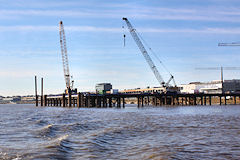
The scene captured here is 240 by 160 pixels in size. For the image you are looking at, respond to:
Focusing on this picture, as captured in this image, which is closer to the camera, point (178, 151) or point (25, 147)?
point (178, 151)

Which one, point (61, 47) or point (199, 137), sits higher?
point (61, 47)

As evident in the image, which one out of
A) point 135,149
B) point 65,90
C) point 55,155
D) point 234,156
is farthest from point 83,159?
point 65,90

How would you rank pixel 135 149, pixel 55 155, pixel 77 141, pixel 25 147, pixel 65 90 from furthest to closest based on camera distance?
pixel 65 90, pixel 77 141, pixel 25 147, pixel 135 149, pixel 55 155

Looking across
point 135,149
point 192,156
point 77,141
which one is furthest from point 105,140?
point 192,156

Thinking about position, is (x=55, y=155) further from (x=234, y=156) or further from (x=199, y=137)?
(x=199, y=137)

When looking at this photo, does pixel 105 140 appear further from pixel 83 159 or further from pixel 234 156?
pixel 234 156

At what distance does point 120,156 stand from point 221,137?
35.7ft

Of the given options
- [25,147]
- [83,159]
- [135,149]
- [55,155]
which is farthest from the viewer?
[25,147]

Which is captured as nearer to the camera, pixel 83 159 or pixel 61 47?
pixel 83 159

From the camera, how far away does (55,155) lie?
61.0ft

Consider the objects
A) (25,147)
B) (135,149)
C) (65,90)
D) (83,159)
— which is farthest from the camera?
(65,90)

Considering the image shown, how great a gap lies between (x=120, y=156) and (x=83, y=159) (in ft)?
7.45

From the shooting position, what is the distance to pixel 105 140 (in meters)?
24.9

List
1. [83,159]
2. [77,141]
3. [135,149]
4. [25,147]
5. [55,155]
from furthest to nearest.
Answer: [77,141] < [25,147] < [135,149] < [55,155] < [83,159]
